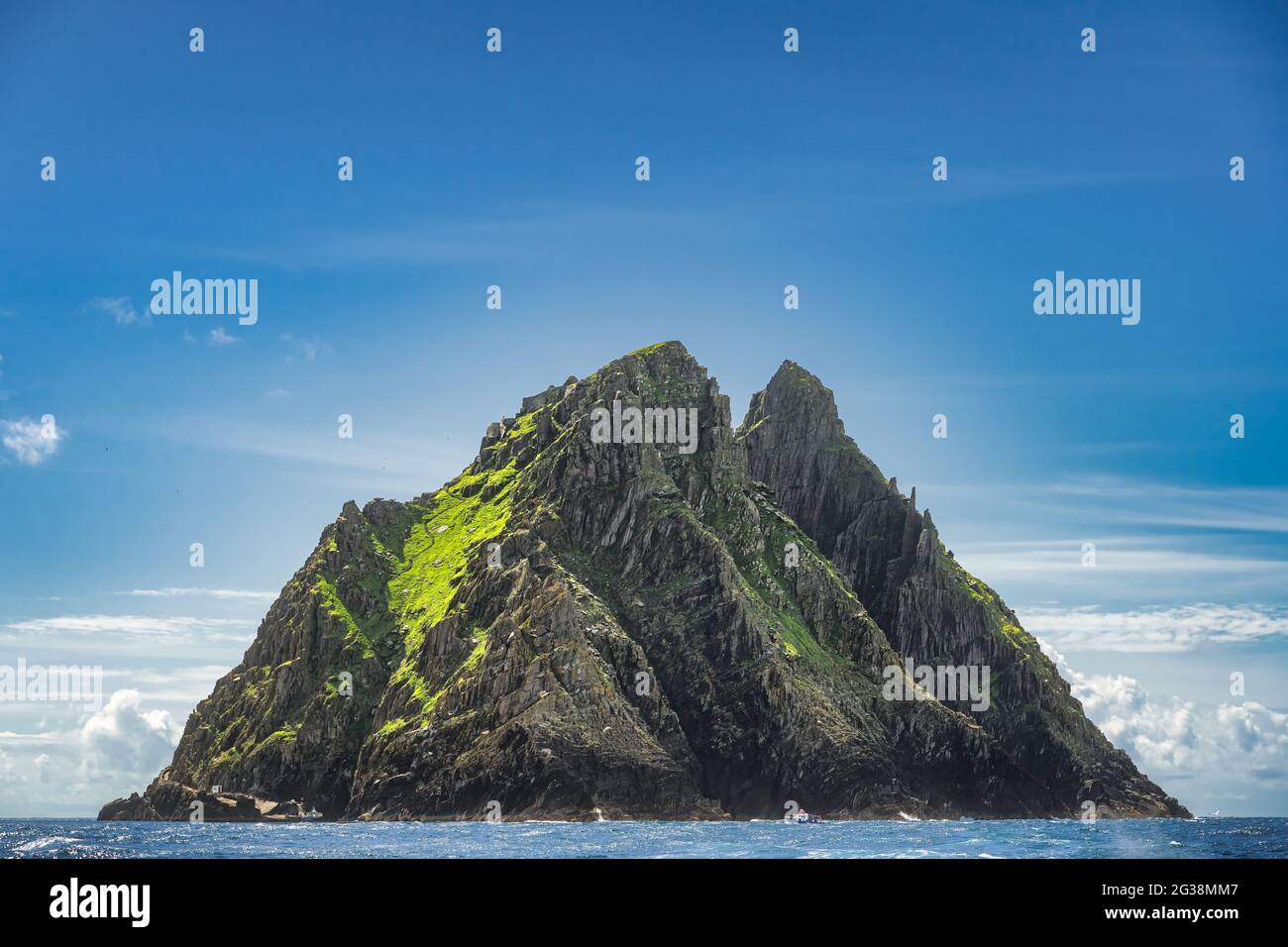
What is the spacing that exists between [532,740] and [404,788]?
2319cm

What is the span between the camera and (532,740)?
19325 cm
